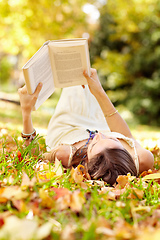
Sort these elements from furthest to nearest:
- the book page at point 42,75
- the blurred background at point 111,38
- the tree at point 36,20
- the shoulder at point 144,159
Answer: the blurred background at point 111,38 → the tree at point 36,20 → the shoulder at point 144,159 → the book page at point 42,75

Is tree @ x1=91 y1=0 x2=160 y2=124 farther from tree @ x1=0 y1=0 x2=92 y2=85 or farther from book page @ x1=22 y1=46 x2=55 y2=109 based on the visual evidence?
book page @ x1=22 y1=46 x2=55 y2=109

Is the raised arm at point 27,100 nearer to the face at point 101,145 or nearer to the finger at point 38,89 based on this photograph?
the finger at point 38,89

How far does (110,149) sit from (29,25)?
Answer: 23.2 feet

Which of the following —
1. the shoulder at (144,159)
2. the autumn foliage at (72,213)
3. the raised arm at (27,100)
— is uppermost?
the raised arm at (27,100)

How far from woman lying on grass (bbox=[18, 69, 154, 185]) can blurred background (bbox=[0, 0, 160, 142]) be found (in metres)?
4.21

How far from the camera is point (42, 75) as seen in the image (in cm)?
255

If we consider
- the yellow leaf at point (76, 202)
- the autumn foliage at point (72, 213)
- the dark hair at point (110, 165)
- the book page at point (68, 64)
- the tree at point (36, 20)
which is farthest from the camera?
the tree at point (36, 20)

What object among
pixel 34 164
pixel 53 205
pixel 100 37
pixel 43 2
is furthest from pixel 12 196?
pixel 100 37

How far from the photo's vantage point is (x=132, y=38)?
11.5 meters

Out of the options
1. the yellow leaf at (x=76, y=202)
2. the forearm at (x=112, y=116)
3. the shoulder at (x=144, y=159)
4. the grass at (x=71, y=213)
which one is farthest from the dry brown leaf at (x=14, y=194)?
the forearm at (x=112, y=116)

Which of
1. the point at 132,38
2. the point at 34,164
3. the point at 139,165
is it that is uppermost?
the point at 132,38

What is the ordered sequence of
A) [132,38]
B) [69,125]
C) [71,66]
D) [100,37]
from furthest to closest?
1. [100,37]
2. [132,38]
3. [69,125]
4. [71,66]

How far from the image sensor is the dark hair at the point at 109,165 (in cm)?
217

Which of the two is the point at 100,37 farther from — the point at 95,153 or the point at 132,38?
the point at 95,153
